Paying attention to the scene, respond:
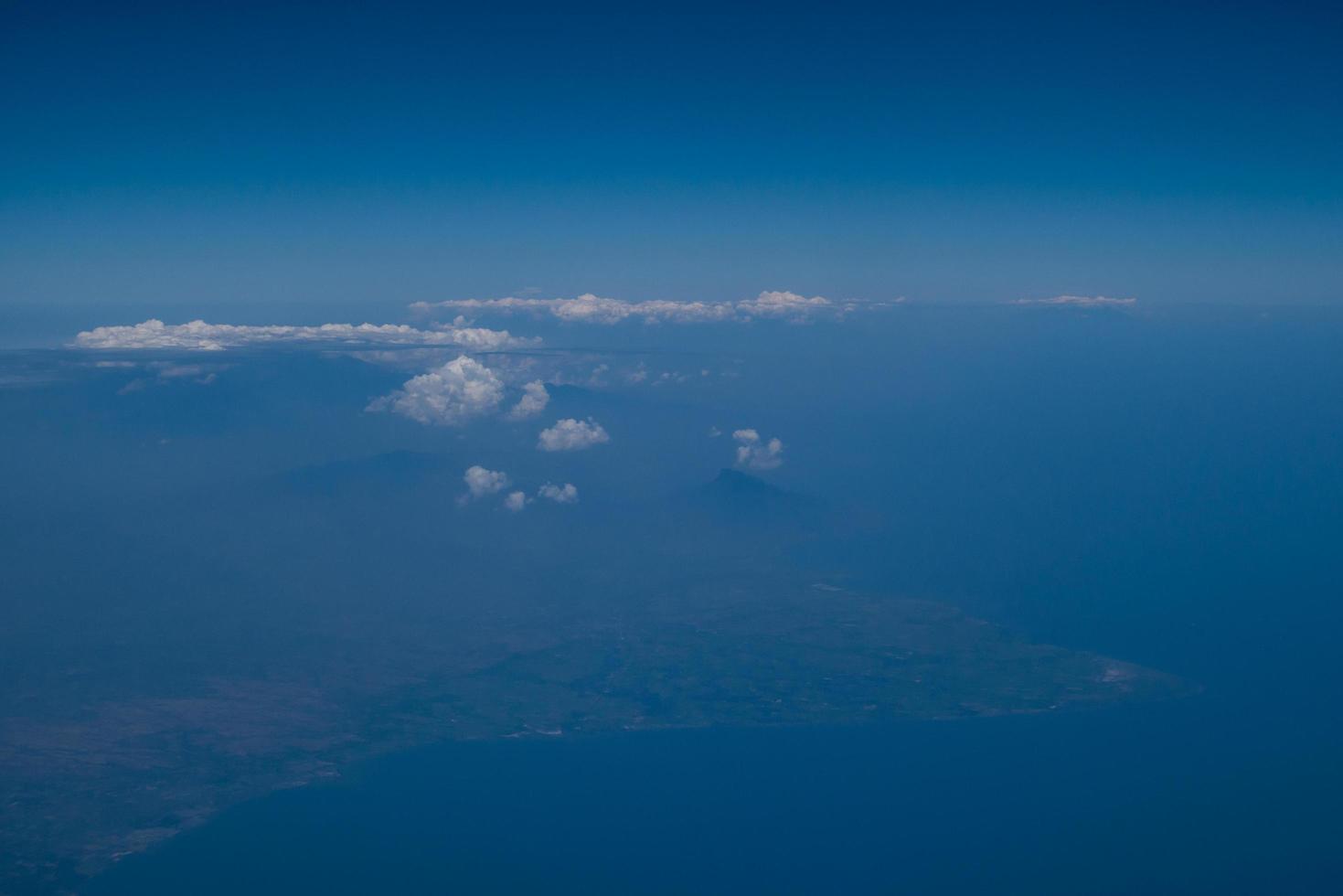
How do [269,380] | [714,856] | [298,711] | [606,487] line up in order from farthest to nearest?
[269,380], [606,487], [298,711], [714,856]

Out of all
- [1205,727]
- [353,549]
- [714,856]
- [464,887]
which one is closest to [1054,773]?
[1205,727]

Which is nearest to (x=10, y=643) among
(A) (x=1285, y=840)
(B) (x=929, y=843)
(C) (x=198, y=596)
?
(C) (x=198, y=596)

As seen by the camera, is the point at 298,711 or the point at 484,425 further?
the point at 484,425

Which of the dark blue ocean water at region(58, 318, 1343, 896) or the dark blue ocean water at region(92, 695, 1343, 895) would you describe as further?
the dark blue ocean water at region(58, 318, 1343, 896)

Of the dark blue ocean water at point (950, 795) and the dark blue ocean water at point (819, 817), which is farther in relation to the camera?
the dark blue ocean water at point (950, 795)

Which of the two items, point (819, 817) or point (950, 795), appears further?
point (950, 795)

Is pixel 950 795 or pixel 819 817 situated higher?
pixel 950 795

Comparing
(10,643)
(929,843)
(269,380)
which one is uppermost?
(269,380)

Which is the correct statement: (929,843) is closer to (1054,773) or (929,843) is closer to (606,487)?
(1054,773)

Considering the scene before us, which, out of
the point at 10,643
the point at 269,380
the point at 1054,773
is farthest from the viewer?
the point at 269,380

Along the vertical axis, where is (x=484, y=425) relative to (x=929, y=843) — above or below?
above

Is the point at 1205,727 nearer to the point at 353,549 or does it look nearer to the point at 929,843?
the point at 929,843
